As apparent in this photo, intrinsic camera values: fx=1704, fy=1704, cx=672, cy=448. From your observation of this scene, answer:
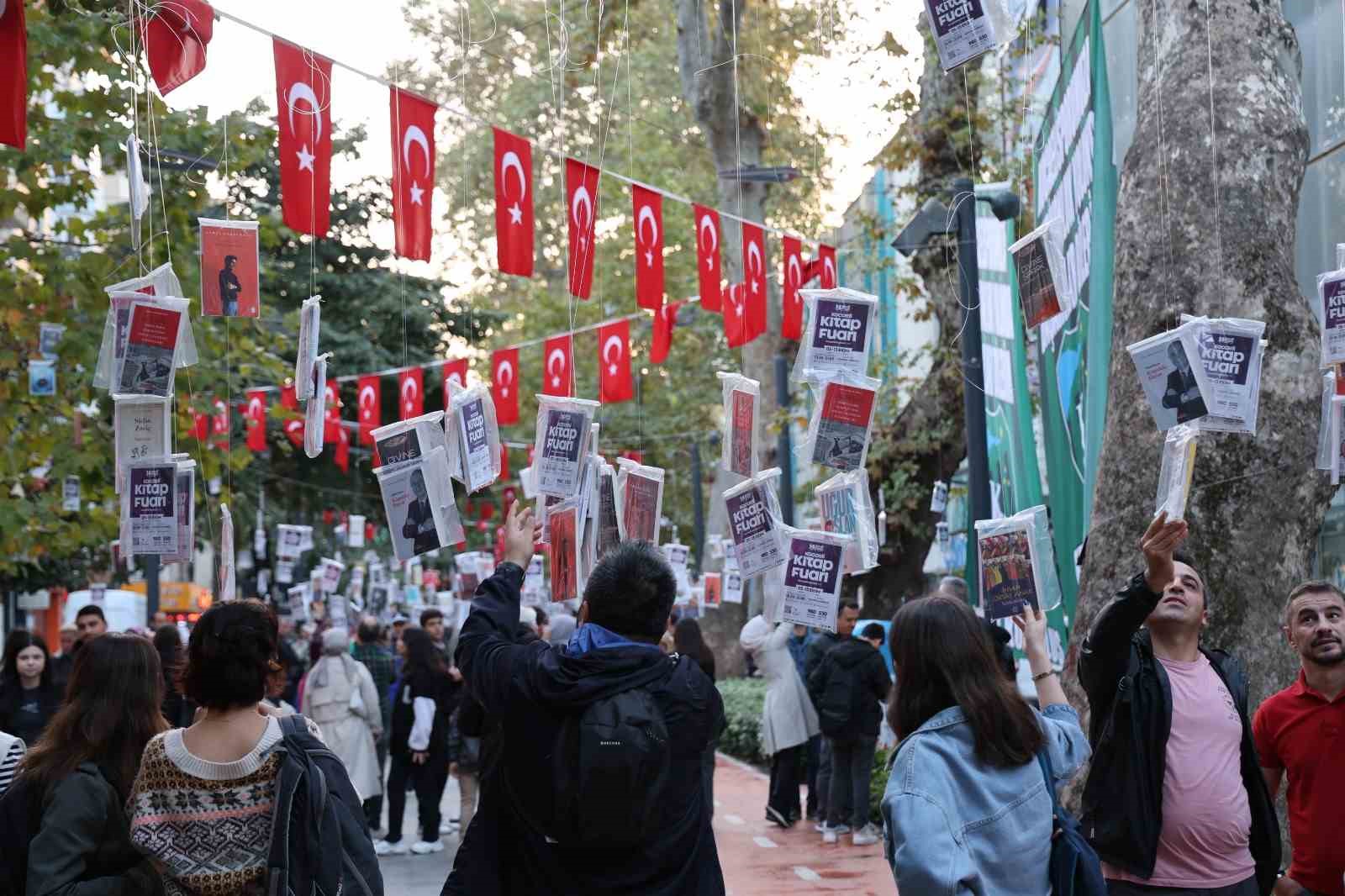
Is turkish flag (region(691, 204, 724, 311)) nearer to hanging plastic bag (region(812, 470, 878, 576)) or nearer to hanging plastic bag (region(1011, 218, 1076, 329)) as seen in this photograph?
hanging plastic bag (region(812, 470, 878, 576))

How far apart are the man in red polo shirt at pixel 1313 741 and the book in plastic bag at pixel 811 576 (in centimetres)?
248

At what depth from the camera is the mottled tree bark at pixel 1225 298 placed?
8.07m

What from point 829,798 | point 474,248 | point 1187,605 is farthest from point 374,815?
point 474,248

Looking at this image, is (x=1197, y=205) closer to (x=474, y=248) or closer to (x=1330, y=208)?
(x=1330, y=208)

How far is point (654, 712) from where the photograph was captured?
4.29 m

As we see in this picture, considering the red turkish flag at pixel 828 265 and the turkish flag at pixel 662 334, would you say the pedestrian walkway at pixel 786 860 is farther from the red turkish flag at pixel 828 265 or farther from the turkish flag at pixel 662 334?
the turkish flag at pixel 662 334

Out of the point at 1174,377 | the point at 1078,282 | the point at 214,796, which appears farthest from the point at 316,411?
the point at 1078,282

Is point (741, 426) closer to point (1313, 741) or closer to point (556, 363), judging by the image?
point (1313, 741)

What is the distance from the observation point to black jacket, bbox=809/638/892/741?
1389 cm

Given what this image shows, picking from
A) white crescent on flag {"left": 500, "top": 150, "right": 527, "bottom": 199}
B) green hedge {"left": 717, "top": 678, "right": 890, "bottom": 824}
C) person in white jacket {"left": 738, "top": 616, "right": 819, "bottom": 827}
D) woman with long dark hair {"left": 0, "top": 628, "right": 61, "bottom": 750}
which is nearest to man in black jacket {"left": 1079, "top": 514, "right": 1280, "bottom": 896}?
white crescent on flag {"left": 500, "top": 150, "right": 527, "bottom": 199}

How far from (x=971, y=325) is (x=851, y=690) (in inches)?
129

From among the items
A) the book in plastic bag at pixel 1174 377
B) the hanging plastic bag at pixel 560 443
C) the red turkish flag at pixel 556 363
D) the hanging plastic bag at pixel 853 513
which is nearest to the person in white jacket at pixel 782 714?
the red turkish flag at pixel 556 363

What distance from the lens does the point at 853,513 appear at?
831 cm

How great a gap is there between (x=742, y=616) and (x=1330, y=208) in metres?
21.4
